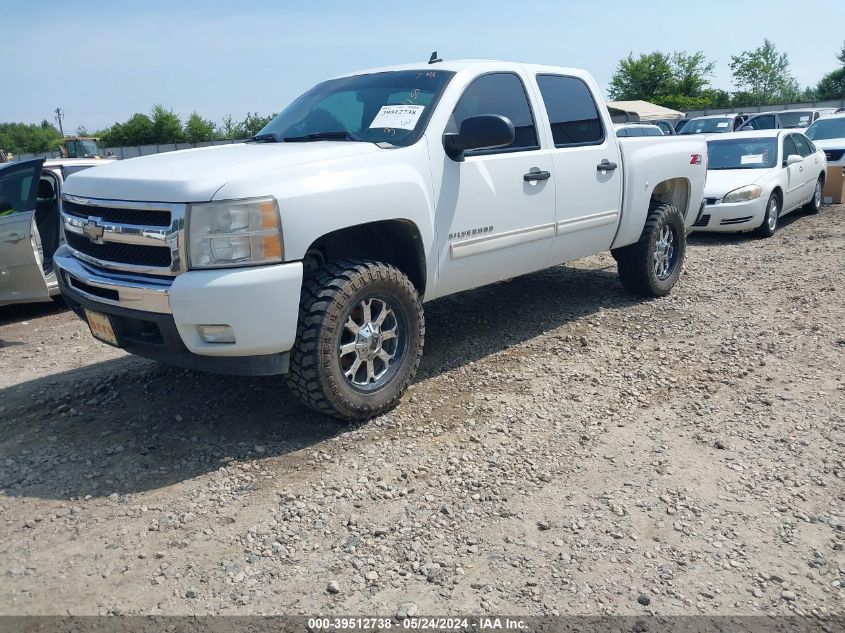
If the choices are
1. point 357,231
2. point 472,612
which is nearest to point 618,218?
point 357,231

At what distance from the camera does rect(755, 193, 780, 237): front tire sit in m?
10.2

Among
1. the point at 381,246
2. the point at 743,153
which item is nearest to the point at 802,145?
the point at 743,153

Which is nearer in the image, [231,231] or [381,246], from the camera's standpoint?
[231,231]

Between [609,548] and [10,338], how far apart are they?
5.77 metres

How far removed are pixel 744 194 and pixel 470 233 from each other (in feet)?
22.9

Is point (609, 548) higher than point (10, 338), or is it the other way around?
point (10, 338)

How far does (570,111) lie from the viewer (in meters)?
5.52

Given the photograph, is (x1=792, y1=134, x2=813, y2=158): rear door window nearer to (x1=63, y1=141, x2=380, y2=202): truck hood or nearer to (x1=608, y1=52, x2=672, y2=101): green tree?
(x1=63, y1=141, x2=380, y2=202): truck hood

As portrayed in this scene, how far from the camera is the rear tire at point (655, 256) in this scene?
21.1 ft

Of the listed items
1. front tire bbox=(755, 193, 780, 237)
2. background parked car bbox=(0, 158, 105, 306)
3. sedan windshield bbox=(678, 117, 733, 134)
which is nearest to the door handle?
background parked car bbox=(0, 158, 105, 306)

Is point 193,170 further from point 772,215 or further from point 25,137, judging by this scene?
point 25,137

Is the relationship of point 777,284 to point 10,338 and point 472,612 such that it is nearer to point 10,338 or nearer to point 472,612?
point 472,612

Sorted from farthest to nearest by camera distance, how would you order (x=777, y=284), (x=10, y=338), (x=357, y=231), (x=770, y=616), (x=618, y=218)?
(x=777, y=284) < (x=10, y=338) < (x=618, y=218) < (x=357, y=231) < (x=770, y=616)

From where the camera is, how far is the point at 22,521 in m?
3.28
